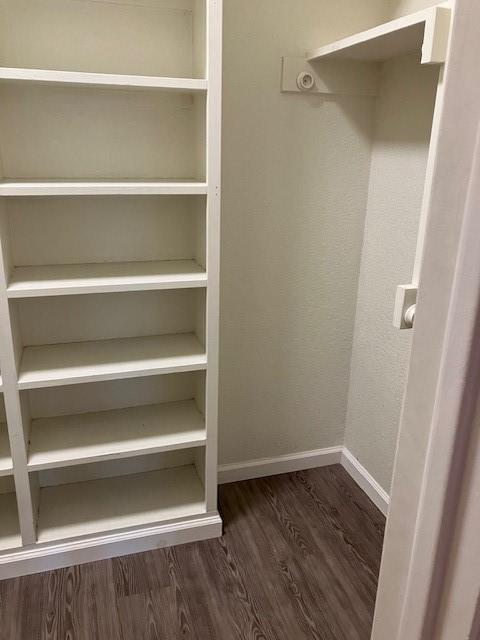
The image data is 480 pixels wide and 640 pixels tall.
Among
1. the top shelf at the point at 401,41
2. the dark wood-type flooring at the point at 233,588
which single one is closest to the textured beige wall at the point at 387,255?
the top shelf at the point at 401,41

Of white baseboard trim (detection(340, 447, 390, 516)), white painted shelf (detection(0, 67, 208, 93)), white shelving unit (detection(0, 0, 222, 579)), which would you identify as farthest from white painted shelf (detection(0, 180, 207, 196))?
white baseboard trim (detection(340, 447, 390, 516))

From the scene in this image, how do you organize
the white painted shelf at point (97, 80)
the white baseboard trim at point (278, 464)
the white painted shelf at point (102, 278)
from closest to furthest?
the white painted shelf at point (97, 80) < the white painted shelf at point (102, 278) < the white baseboard trim at point (278, 464)

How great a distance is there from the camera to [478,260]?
1.42ft

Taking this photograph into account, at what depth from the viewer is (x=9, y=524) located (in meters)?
1.96

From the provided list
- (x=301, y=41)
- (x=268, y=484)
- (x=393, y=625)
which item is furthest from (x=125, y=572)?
(x=301, y=41)

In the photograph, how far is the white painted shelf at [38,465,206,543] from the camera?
1.96 metres

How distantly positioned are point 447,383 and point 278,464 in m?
2.07

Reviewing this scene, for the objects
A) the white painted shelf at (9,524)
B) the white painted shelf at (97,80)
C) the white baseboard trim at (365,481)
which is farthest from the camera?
the white baseboard trim at (365,481)

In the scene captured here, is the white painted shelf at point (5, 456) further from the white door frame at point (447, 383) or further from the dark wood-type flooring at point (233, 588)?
the white door frame at point (447, 383)

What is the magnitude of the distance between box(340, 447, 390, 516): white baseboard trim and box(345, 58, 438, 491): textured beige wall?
32mm

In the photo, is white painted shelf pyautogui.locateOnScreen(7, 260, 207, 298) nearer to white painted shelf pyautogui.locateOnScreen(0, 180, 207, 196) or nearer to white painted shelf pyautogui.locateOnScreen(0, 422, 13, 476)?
white painted shelf pyautogui.locateOnScreen(0, 180, 207, 196)

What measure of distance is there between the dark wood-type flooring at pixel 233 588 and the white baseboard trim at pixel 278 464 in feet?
0.53

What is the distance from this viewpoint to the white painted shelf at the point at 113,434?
1.86 m

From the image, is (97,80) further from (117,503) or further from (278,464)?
(278,464)
